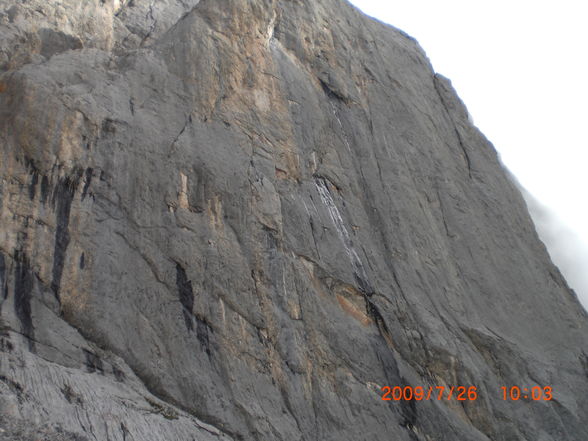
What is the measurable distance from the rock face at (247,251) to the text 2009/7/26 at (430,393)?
0.19 m

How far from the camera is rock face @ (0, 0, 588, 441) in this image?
47.7 ft

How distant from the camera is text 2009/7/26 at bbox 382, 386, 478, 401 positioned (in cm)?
1702

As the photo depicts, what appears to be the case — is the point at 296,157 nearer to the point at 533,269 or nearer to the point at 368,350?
the point at 368,350

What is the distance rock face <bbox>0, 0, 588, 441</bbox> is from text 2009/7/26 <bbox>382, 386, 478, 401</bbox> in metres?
0.19

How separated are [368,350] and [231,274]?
12.0ft

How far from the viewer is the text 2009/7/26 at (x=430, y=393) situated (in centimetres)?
1702

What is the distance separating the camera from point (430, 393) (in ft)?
58.1

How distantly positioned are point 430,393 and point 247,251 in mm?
5441

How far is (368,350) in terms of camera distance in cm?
1738
